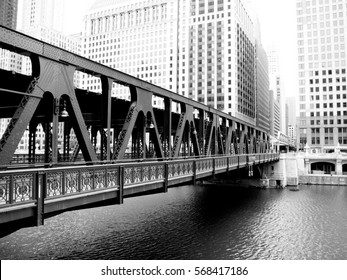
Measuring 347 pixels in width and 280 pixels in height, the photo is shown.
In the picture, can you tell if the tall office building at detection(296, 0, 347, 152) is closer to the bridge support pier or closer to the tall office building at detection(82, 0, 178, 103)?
the bridge support pier

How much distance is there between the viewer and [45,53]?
39.1ft

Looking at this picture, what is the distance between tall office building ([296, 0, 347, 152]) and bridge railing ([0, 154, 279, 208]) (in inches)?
3702

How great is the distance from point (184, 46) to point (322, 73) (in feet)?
167

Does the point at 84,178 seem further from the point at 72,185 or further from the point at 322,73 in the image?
the point at 322,73

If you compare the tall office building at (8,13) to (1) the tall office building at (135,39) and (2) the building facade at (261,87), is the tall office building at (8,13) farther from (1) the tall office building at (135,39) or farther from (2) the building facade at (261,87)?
(2) the building facade at (261,87)

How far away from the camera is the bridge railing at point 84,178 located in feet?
29.1

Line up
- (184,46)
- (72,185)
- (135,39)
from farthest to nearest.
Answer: (135,39) < (184,46) < (72,185)

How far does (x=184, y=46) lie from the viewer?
121 meters

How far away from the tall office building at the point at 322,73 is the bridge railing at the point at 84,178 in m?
94.0

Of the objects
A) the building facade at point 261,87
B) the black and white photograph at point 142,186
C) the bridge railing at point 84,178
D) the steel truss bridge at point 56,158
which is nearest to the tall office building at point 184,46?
the building facade at point 261,87

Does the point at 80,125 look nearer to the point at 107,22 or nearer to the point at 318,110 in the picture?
the point at 318,110

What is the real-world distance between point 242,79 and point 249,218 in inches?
3734

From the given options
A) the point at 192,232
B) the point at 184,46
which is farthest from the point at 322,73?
the point at 192,232

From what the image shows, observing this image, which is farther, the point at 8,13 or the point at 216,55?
the point at 8,13
